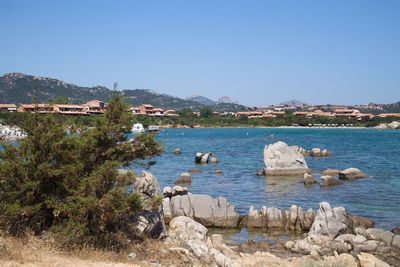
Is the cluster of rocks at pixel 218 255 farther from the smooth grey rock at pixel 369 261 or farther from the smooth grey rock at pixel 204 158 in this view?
the smooth grey rock at pixel 204 158

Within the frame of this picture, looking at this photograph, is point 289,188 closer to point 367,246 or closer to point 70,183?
point 367,246

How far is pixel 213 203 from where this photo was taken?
23.5 metres

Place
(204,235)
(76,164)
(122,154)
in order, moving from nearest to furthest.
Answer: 1. (76,164)
2. (122,154)
3. (204,235)

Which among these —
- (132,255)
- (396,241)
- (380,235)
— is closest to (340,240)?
(380,235)

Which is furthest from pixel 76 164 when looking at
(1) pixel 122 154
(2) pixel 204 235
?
(2) pixel 204 235

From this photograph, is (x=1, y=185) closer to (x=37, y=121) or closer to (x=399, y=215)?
(x=37, y=121)

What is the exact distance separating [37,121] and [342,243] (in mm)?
12420

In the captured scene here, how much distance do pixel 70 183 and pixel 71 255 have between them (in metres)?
2.07

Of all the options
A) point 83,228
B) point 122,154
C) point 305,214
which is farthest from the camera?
point 305,214

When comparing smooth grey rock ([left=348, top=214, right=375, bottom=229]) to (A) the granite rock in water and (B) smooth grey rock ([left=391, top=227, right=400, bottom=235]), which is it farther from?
(A) the granite rock in water

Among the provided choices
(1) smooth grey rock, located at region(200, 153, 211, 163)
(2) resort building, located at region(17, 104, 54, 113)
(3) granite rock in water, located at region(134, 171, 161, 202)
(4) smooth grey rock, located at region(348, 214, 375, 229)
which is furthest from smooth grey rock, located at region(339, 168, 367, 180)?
(2) resort building, located at region(17, 104, 54, 113)

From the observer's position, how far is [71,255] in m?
11.6

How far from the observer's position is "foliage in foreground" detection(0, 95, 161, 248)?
12.1m

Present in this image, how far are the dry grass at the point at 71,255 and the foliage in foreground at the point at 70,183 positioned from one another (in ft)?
1.49
